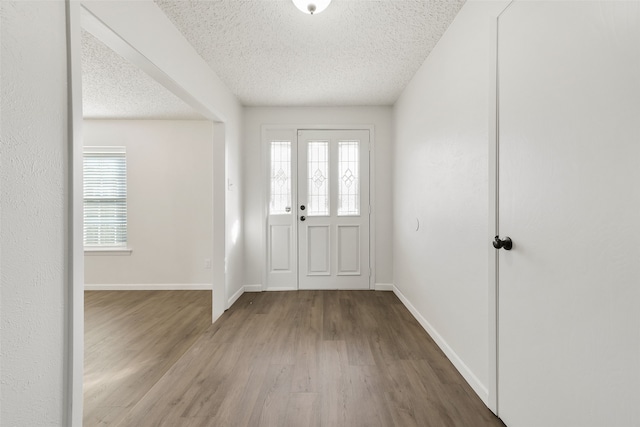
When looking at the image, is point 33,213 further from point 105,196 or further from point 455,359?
point 105,196

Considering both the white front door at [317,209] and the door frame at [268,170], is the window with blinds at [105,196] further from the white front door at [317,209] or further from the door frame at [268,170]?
the white front door at [317,209]

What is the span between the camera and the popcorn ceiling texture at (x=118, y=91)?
2574 millimetres

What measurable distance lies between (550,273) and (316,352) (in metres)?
1.68

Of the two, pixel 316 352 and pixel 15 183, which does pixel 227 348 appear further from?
pixel 15 183

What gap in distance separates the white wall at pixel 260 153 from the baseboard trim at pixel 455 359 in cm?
135

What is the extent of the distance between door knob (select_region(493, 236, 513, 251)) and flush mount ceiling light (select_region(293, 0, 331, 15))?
1.73 m

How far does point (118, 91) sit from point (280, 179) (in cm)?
204

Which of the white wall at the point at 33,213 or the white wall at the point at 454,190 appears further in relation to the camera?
the white wall at the point at 454,190

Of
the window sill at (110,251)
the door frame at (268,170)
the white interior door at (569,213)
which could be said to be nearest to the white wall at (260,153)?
the door frame at (268,170)

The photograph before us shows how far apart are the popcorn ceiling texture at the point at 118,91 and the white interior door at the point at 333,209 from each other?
5.60ft

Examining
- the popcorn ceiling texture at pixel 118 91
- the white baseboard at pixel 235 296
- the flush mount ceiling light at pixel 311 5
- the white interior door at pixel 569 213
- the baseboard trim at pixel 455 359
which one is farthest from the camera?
the white baseboard at pixel 235 296

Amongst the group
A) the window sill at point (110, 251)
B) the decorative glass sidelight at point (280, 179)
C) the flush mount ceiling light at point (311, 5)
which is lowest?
the window sill at point (110, 251)

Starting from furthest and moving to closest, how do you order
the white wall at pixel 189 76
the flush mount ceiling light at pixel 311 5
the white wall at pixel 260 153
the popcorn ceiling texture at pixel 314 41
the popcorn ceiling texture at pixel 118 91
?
1. the white wall at pixel 260 153
2. the popcorn ceiling texture at pixel 118 91
3. the popcorn ceiling texture at pixel 314 41
4. the flush mount ceiling light at pixel 311 5
5. the white wall at pixel 189 76

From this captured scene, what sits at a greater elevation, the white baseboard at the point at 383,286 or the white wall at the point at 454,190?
the white wall at the point at 454,190
